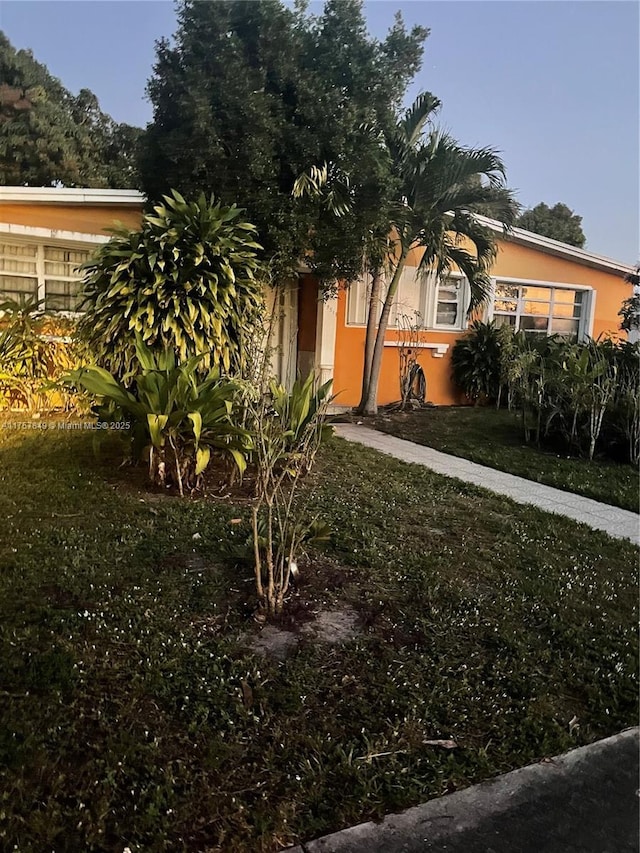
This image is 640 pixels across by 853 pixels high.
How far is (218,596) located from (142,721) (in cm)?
106

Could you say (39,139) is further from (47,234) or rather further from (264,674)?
(264,674)

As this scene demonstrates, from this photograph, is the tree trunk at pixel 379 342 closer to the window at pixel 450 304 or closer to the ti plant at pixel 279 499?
the window at pixel 450 304

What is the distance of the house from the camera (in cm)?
900

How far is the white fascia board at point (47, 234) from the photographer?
8.62 m

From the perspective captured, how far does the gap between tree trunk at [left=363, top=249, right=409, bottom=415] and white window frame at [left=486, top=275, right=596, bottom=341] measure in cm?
354

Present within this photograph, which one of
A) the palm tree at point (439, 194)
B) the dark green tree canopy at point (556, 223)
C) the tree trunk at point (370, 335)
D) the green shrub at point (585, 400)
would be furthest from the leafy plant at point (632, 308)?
the dark green tree canopy at point (556, 223)

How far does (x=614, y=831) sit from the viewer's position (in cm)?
210

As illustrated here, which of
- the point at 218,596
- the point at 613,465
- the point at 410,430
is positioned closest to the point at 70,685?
the point at 218,596

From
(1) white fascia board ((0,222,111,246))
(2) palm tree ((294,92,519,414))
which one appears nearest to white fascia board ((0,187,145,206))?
(1) white fascia board ((0,222,111,246))

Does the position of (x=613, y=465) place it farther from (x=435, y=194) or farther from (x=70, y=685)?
(x=70, y=685)

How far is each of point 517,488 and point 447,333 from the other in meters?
6.39

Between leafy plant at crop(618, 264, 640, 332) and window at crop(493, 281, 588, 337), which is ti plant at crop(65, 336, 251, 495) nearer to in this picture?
window at crop(493, 281, 588, 337)

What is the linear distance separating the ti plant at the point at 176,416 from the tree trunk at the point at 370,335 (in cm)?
528

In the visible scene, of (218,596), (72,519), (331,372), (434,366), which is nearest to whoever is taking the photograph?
(218,596)
